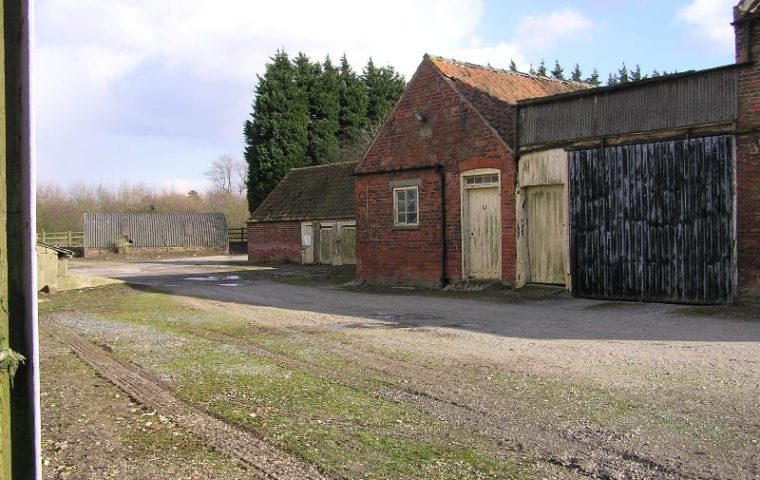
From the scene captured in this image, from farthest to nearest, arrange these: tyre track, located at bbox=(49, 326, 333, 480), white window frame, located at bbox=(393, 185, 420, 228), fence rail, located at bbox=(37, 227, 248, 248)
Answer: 1. fence rail, located at bbox=(37, 227, 248, 248)
2. white window frame, located at bbox=(393, 185, 420, 228)
3. tyre track, located at bbox=(49, 326, 333, 480)

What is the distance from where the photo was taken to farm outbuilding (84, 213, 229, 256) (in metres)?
49.1

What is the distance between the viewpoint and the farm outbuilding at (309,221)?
31109 mm

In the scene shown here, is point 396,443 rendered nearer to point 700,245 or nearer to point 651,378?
point 651,378

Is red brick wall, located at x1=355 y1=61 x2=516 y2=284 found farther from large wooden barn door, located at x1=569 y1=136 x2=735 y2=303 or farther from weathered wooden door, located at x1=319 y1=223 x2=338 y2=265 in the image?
weathered wooden door, located at x1=319 y1=223 x2=338 y2=265

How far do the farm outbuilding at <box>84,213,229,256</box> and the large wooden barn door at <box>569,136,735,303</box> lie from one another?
4056 cm

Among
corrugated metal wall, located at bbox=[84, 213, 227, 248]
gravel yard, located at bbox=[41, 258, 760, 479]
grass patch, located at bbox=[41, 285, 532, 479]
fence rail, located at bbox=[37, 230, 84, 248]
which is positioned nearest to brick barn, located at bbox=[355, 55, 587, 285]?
gravel yard, located at bbox=[41, 258, 760, 479]

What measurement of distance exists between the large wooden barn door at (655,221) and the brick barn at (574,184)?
0.08ft

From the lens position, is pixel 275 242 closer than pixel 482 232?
No

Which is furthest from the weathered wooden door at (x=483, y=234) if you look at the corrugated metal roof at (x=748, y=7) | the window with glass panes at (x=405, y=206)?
the corrugated metal roof at (x=748, y=7)

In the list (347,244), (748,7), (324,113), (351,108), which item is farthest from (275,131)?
(748,7)

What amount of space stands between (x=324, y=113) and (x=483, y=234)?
36.2 metres

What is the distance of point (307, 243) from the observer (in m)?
32.6

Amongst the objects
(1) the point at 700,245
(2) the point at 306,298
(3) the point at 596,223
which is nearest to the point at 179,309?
(2) the point at 306,298

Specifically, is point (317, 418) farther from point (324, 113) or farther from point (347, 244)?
point (324, 113)
